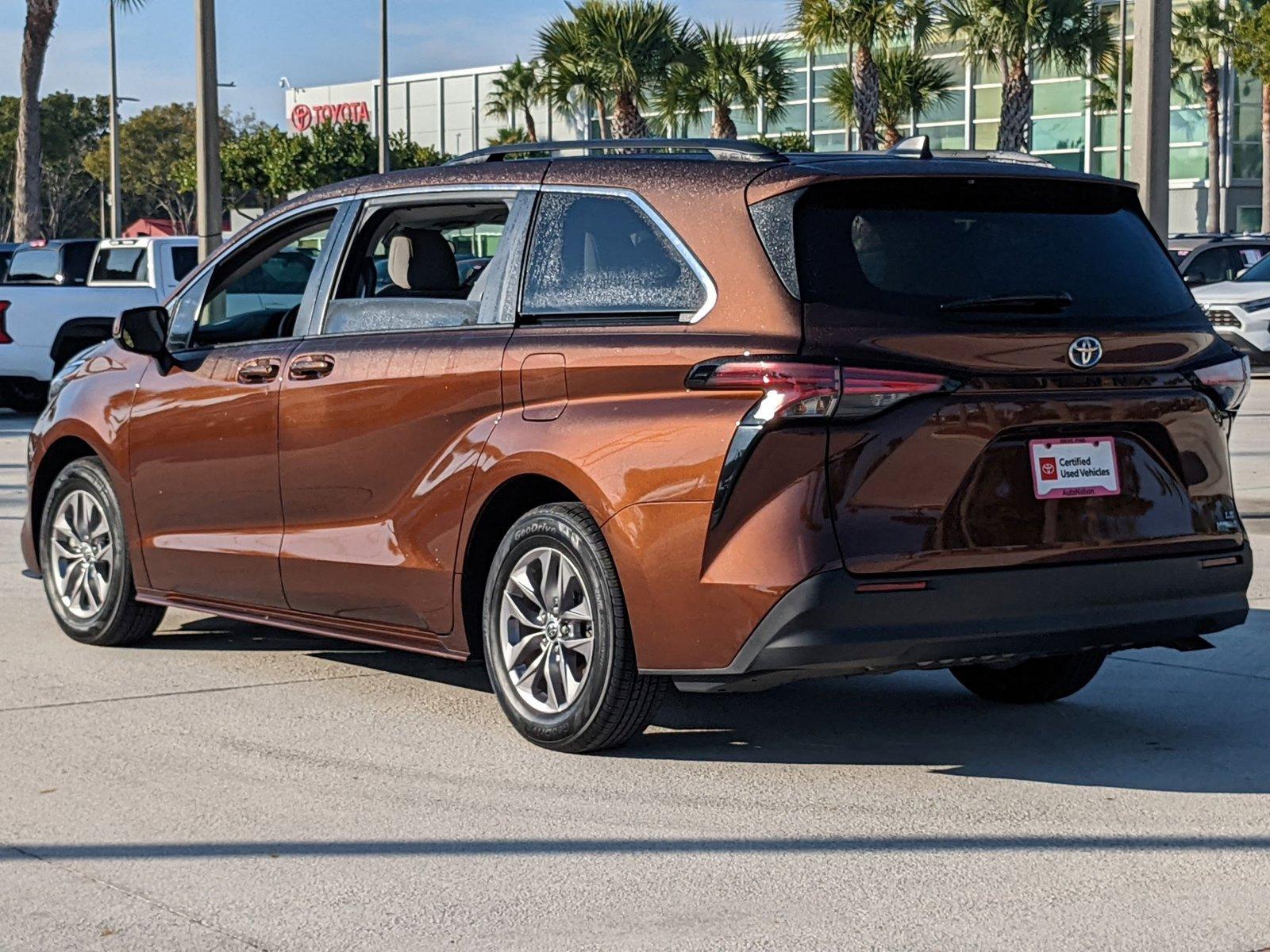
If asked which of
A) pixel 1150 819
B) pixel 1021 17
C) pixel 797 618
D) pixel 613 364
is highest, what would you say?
pixel 1021 17

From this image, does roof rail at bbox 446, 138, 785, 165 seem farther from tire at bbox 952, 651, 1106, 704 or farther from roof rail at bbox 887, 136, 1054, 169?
tire at bbox 952, 651, 1106, 704

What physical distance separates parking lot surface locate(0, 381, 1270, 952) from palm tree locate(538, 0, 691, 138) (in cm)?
3921

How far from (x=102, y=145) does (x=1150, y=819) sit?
10117 centimetres

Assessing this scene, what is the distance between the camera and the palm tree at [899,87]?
4953 cm

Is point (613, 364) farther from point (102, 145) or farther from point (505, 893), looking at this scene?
point (102, 145)

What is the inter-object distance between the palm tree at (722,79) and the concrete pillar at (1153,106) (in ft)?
118

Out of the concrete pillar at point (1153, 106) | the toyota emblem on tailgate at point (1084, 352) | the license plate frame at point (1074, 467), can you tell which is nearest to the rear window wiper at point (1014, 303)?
the toyota emblem on tailgate at point (1084, 352)

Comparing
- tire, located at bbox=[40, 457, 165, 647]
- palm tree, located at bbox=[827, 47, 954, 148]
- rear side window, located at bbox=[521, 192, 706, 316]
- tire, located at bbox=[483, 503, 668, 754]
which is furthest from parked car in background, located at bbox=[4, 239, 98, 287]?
palm tree, located at bbox=[827, 47, 954, 148]

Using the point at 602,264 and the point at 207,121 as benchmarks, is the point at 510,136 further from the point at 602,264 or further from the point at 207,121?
the point at 602,264

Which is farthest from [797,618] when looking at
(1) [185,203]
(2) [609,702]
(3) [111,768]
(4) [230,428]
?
(1) [185,203]

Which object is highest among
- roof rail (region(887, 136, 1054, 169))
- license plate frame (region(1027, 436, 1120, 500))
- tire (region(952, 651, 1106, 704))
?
roof rail (region(887, 136, 1054, 169))

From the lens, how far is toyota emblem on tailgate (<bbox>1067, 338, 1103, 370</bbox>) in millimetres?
5617

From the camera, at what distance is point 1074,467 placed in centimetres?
562

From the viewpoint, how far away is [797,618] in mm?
5305
